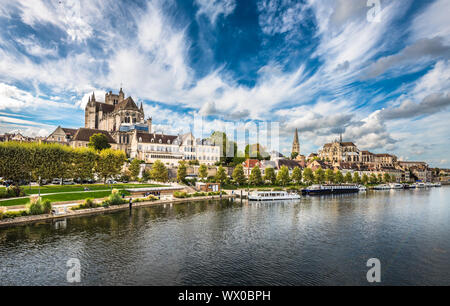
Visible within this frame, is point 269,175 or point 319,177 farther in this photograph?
point 319,177

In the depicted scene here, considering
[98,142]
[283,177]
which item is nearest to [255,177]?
[283,177]

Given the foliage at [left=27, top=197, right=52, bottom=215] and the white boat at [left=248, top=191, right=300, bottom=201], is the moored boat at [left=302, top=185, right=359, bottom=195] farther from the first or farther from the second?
the foliage at [left=27, top=197, right=52, bottom=215]

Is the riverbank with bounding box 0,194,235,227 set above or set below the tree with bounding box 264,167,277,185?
below

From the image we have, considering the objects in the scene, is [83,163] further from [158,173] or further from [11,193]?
[158,173]

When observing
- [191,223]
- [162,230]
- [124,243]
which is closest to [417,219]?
[191,223]

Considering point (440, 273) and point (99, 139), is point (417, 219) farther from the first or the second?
point (99, 139)

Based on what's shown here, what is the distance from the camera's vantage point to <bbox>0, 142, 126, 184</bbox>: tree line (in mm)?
45969

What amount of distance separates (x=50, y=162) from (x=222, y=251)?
1725 inches

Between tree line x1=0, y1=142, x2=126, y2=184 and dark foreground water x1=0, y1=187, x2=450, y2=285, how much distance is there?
19142mm

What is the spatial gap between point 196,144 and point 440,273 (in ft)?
288

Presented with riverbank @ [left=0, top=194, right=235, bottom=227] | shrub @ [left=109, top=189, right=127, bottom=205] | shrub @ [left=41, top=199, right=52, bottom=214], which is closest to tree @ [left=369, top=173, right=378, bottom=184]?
riverbank @ [left=0, top=194, right=235, bottom=227]

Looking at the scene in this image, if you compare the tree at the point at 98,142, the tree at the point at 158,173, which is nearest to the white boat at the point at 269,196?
the tree at the point at 158,173

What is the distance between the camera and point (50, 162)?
51.2m

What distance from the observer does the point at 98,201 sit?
47750mm
